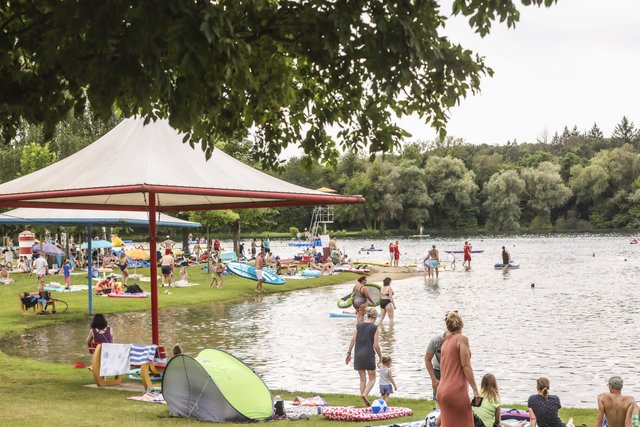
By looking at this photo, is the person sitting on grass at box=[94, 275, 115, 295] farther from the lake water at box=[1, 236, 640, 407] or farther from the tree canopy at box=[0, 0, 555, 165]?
the tree canopy at box=[0, 0, 555, 165]

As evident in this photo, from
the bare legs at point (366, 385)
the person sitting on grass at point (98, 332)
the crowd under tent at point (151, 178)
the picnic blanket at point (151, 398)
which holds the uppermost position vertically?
the crowd under tent at point (151, 178)

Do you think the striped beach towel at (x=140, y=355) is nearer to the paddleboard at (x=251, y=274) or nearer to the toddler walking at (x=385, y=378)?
the toddler walking at (x=385, y=378)

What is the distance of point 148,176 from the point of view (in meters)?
14.6

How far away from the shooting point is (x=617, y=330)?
75.5 ft

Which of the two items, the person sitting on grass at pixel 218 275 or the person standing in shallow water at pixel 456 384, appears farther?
the person sitting on grass at pixel 218 275

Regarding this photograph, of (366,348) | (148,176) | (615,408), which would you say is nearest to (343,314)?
(148,176)

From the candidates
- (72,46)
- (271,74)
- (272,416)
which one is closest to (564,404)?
(272,416)

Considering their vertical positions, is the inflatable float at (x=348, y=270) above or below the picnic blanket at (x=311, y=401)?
above

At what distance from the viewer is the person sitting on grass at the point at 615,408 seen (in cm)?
956

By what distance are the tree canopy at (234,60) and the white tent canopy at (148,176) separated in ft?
16.9

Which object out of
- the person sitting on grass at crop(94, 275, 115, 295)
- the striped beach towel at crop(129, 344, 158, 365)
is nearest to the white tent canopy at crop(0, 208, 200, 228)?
the person sitting on grass at crop(94, 275, 115, 295)

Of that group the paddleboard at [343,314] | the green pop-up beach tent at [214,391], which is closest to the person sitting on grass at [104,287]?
the paddleboard at [343,314]

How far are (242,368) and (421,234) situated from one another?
10944 centimetres

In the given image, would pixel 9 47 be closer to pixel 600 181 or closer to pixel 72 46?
pixel 72 46
